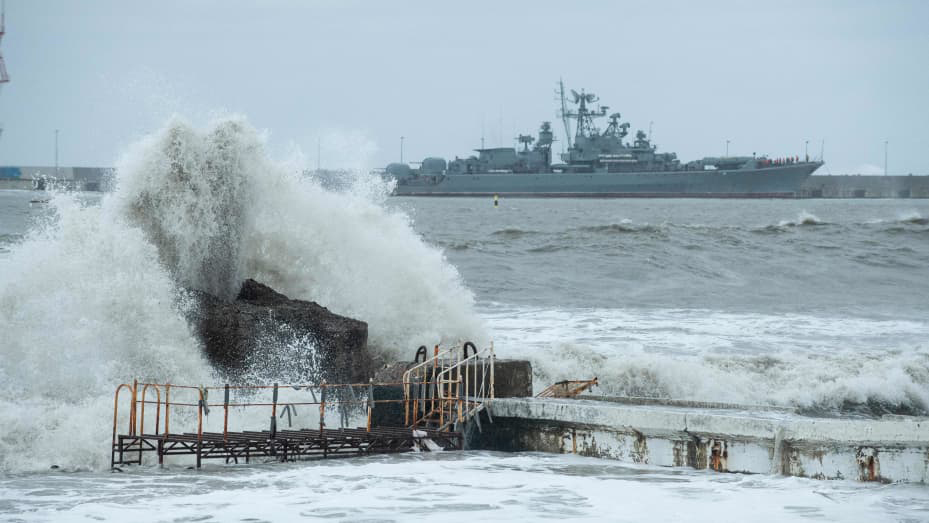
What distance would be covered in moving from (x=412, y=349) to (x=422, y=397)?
13.3ft

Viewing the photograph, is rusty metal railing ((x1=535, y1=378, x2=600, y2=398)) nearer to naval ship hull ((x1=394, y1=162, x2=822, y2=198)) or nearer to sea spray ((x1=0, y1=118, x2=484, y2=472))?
sea spray ((x1=0, y1=118, x2=484, y2=472))

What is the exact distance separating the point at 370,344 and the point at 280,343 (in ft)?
8.92

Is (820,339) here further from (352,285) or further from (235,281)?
Result: (235,281)

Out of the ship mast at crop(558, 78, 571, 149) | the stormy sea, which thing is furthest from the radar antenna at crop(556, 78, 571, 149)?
the stormy sea

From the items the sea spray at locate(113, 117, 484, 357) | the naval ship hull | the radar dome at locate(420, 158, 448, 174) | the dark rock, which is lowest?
the dark rock

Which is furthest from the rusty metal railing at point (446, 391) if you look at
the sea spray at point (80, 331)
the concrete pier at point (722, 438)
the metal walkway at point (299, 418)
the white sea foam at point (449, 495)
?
the sea spray at point (80, 331)

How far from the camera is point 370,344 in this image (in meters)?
13.2

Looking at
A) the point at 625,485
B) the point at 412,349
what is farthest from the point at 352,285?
the point at 625,485

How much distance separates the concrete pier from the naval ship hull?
109515mm

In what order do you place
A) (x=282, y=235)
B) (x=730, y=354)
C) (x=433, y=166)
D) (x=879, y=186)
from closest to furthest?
(x=282, y=235) < (x=730, y=354) < (x=433, y=166) < (x=879, y=186)

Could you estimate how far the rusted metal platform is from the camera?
8.14m

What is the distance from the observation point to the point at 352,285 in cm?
1398

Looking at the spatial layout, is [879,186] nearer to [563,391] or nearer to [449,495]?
[563,391]

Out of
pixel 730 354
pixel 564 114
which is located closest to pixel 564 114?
pixel 564 114
